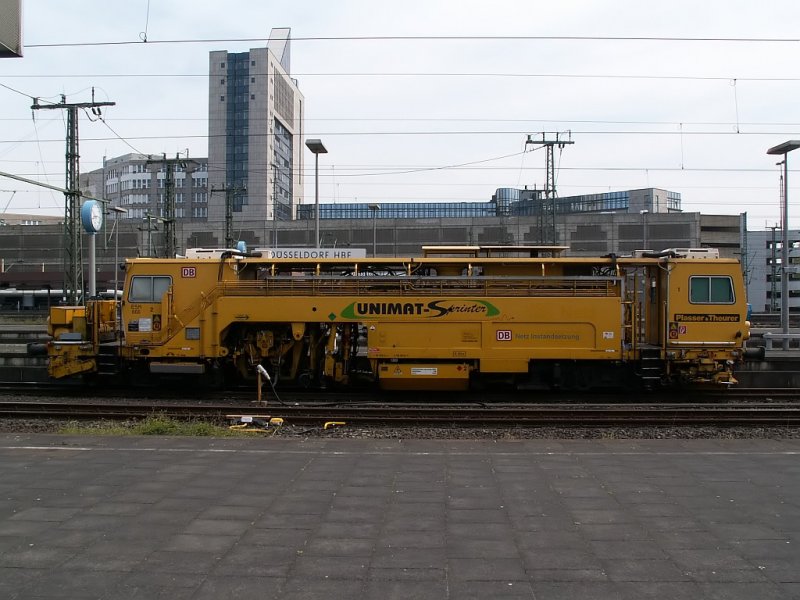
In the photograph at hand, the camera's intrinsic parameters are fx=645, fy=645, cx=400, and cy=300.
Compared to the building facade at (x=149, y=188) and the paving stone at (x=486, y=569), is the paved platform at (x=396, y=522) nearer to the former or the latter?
the paving stone at (x=486, y=569)

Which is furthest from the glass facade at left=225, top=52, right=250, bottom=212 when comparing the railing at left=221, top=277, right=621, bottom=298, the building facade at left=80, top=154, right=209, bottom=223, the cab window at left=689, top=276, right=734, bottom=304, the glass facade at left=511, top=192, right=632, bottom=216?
the cab window at left=689, top=276, right=734, bottom=304

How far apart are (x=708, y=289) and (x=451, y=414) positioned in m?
6.52

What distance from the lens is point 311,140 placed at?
21.4m

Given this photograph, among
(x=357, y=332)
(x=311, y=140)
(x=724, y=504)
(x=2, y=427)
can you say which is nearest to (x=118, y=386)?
(x=2, y=427)

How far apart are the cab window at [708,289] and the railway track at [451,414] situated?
2290 millimetres

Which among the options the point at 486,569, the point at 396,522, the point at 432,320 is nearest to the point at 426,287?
the point at 432,320

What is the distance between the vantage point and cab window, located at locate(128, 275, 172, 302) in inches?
586

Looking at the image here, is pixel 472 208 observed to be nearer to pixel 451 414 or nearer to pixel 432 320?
pixel 432 320

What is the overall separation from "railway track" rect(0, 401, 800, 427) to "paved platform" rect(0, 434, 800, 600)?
9.31 feet

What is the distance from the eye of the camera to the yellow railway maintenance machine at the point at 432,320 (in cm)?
→ 1395

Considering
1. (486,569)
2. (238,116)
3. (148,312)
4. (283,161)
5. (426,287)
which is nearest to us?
(486,569)

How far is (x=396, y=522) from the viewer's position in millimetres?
5355

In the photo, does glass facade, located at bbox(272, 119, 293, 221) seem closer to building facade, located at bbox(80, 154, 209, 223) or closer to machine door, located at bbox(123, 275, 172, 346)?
building facade, located at bbox(80, 154, 209, 223)

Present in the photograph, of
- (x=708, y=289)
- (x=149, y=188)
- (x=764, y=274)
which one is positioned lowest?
(x=708, y=289)
